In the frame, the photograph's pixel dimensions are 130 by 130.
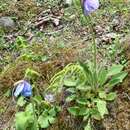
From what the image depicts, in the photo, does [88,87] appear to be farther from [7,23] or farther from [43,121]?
[7,23]

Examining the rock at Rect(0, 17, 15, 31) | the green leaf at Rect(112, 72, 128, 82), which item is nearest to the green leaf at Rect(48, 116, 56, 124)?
the green leaf at Rect(112, 72, 128, 82)

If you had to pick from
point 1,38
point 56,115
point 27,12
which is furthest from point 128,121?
point 27,12

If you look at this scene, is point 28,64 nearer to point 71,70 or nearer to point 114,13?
point 71,70

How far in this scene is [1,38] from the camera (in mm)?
3941

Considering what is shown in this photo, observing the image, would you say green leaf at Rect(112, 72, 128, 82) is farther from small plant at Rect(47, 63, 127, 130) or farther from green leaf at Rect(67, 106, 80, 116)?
green leaf at Rect(67, 106, 80, 116)

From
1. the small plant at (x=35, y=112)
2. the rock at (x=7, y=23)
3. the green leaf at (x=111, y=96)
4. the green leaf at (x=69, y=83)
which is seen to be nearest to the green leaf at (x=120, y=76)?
the green leaf at (x=111, y=96)

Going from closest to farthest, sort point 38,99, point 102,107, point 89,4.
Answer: point 89,4 → point 102,107 → point 38,99

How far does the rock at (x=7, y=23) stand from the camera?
411 cm

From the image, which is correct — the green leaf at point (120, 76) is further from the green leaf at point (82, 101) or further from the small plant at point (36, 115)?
the small plant at point (36, 115)

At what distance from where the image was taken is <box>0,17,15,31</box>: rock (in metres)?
4.11

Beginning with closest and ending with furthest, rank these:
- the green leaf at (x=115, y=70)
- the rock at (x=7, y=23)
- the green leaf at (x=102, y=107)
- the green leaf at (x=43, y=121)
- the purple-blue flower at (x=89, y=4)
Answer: the purple-blue flower at (x=89, y=4)
the green leaf at (x=102, y=107)
the green leaf at (x=43, y=121)
the green leaf at (x=115, y=70)
the rock at (x=7, y=23)

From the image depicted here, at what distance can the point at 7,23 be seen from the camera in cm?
416

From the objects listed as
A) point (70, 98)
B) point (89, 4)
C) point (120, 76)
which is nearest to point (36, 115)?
point (70, 98)

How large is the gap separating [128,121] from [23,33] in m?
1.73
